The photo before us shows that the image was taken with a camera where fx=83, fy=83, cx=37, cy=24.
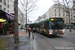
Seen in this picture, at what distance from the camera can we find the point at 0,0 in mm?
20531

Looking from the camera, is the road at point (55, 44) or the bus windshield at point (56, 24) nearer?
the road at point (55, 44)

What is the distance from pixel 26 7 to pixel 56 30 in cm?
1417

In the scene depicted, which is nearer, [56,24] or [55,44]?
[55,44]

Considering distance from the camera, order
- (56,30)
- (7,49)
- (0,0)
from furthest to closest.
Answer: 1. (0,0)
2. (56,30)
3. (7,49)

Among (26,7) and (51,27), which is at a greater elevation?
(26,7)

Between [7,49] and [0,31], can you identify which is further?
[0,31]

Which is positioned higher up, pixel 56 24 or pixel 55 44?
pixel 56 24

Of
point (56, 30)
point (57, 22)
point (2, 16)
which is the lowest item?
point (56, 30)

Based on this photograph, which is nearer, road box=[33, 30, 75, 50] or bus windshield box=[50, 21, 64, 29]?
road box=[33, 30, 75, 50]

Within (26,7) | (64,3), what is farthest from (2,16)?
(64,3)

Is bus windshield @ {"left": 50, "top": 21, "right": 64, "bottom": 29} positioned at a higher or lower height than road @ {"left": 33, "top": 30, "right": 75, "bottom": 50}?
higher

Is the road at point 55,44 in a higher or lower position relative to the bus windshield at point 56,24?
lower

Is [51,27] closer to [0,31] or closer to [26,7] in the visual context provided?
[0,31]

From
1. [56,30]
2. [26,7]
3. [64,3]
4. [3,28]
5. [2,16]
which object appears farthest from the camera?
[64,3]
